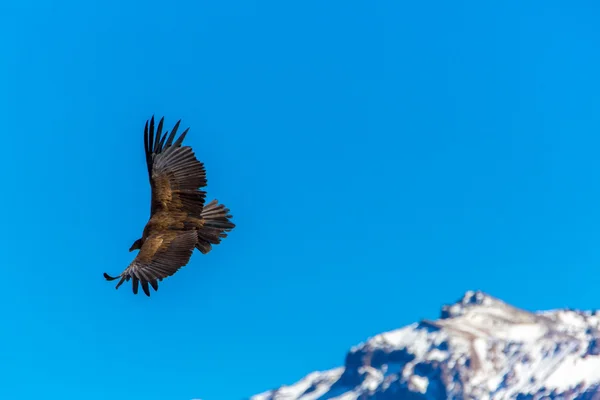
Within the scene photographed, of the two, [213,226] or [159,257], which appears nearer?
[159,257]

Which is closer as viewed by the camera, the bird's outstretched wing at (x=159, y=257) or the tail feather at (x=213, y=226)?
the bird's outstretched wing at (x=159, y=257)

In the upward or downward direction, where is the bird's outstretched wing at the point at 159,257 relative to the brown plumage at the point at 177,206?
downward

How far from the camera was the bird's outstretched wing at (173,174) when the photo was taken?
23.9 meters

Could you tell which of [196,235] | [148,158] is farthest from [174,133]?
[196,235]

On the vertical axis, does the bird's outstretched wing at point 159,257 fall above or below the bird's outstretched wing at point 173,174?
below

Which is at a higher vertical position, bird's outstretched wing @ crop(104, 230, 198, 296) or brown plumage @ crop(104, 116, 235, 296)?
brown plumage @ crop(104, 116, 235, 296)

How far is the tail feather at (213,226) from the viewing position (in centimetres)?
2438

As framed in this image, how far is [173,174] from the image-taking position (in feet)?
79.1

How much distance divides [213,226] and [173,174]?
1448mm

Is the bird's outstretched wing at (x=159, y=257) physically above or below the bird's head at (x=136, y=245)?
below

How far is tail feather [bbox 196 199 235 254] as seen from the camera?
24.4 metres

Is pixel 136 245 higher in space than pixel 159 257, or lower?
higher

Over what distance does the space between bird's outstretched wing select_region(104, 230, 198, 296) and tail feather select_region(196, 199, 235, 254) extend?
4.29 feet

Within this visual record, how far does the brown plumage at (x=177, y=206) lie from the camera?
2283 centimetres
